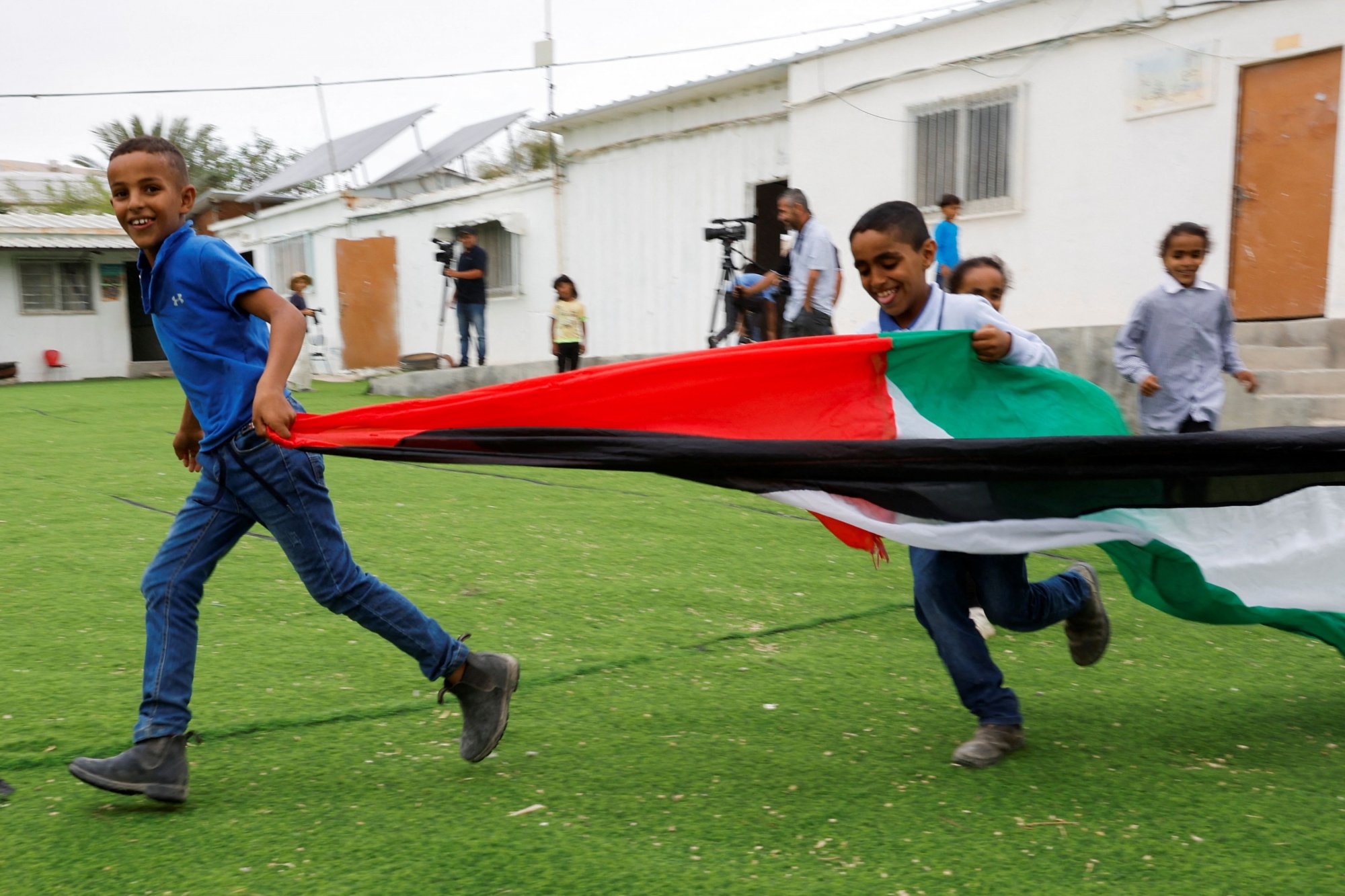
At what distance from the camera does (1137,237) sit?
34.3 ft

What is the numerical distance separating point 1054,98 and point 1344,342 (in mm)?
3518

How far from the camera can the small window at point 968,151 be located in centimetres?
1161

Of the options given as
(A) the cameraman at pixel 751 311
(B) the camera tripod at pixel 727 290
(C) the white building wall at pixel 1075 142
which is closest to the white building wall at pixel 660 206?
(B) the camera tripod at pixel 727 290

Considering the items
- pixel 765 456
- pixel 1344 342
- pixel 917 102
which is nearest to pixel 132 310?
pixel 917 102

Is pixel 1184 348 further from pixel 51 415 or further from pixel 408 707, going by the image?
pixel 51 415

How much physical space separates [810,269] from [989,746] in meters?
6.45

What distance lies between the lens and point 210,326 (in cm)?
285

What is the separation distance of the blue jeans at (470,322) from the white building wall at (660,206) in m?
1.73

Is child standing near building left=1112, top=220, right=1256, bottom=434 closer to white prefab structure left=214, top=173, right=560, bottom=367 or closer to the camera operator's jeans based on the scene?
the camera operator's jeans

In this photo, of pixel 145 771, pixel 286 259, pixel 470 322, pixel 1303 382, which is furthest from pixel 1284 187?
pixel 286 259

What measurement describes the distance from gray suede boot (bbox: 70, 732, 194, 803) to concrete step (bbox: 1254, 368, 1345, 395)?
820 centimetres

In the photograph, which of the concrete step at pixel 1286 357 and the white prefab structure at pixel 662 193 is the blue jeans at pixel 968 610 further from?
the white prefab structure at pixel 662 193

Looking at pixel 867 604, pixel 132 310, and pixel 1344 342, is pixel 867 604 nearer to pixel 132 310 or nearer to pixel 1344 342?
pixel 1344 342

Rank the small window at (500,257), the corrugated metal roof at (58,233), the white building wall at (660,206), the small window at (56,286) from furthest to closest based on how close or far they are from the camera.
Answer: the small window at (56,286)
the corrugated metal roof at (58,233)
the small window at (500,257)
the white building wall at (660,206)
